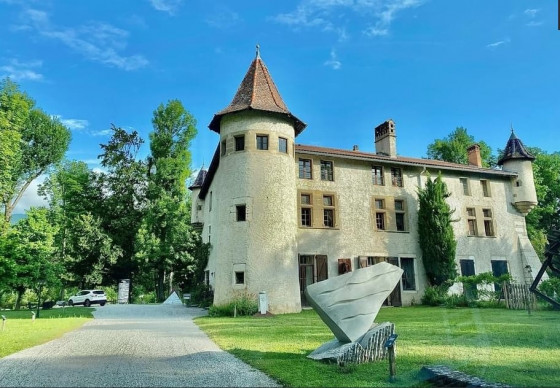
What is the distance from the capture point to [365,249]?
24.6 meters

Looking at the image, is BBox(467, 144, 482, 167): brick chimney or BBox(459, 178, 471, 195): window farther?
BBox(467, 144, 482, 167): brick chimney

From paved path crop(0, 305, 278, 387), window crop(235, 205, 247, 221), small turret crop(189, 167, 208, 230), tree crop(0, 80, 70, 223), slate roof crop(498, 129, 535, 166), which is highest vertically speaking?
tree crop(0, 80, 70, 223)

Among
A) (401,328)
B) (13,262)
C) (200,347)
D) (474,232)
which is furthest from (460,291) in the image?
(13,262)

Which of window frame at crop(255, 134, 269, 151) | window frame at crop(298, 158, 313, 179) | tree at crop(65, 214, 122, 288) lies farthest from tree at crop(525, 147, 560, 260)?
tree at crop(65, 214, 122, 288)

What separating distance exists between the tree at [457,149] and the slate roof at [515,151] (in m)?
11.8

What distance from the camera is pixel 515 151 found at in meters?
30.1

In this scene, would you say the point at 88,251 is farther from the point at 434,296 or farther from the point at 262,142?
the point at 434,296

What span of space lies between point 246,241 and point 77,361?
12736mm

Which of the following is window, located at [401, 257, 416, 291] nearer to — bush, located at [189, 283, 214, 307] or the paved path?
bush, located at [189, 283, 214, 307]

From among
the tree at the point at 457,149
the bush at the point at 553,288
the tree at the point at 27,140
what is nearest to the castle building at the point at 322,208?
the bush at the point at 553,288

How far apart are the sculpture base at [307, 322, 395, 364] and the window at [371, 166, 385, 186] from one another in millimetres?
19240

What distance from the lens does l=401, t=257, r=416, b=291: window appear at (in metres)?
25.4

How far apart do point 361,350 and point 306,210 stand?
16.7 meters

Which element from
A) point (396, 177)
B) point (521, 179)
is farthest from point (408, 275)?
point (521, 179)
